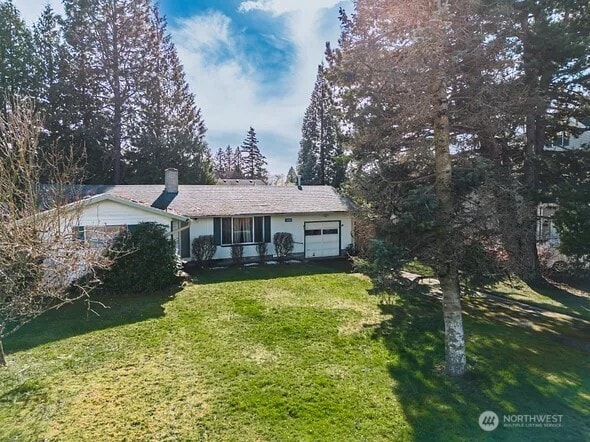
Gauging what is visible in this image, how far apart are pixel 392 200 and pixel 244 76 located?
41.5 feet

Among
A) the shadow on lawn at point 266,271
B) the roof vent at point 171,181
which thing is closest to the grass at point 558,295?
the shadow on lawn at point 266,271

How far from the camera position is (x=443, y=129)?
616 centimetres

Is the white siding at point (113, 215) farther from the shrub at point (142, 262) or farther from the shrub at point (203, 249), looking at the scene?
the shrub at point (203, 249)

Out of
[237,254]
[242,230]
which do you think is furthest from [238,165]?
[237,254]

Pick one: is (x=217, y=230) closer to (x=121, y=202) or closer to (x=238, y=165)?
(x=121, y=202)

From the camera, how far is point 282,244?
55.3ft

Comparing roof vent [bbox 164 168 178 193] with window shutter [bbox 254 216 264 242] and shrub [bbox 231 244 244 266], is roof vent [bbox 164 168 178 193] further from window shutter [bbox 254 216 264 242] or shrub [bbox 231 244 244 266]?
window shutter [bbox 254 216 264 242]

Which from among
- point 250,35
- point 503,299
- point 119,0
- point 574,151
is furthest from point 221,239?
point 119,0

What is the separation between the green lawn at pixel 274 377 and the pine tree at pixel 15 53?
22517mm

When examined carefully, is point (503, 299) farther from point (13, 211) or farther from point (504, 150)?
point (13, 211)

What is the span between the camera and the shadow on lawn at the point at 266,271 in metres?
13.3

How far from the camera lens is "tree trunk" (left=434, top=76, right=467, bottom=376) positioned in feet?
19.5

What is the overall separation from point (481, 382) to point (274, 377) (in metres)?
3.67

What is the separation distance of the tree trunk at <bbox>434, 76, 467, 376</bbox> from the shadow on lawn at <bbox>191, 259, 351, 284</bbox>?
323 inches
